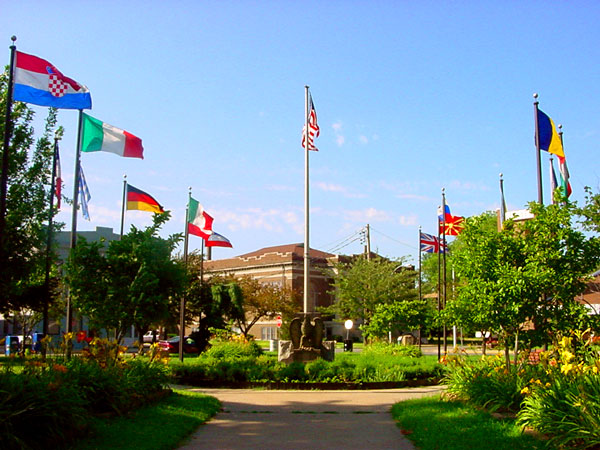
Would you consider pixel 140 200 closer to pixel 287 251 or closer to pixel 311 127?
pixel 311 127

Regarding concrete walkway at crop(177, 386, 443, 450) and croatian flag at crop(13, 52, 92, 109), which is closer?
concrete walkway at crop(177, 386, 443, 450)

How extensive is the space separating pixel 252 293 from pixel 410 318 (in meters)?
29.2

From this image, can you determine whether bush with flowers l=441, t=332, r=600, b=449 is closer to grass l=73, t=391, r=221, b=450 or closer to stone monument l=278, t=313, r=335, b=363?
grass l=73, t=391, r=221, b=450

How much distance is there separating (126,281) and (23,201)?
965cm

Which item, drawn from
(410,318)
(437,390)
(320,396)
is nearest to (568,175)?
(437,390)

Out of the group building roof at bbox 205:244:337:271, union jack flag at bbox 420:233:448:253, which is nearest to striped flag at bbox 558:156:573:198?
union jack flag at bbox 420:233:448:253

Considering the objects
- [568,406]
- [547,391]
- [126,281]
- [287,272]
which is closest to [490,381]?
[547,391]

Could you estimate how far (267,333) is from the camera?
7138cm

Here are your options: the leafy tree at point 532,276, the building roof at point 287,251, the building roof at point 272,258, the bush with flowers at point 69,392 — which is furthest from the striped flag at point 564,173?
the building roof at point 287,251

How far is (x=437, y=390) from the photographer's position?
55.7 ft

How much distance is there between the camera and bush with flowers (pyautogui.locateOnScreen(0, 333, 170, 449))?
24.7 ft

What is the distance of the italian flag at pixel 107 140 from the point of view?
20.1m

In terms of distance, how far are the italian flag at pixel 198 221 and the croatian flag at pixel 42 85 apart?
461 inches

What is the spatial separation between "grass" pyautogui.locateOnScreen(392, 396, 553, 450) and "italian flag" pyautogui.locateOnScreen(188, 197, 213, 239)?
18.1 meters
